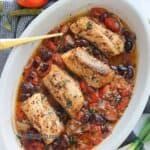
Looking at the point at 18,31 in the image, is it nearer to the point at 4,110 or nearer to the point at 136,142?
the point at 4,110

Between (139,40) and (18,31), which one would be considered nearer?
(139,40)

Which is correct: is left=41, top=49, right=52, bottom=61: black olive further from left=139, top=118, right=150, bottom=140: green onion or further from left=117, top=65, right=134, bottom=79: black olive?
left=139, top=118, right=150, bottom=140: green onion

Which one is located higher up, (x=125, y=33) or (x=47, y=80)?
(x=125, y=33)

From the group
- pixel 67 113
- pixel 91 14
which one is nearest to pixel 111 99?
pixel 67 113

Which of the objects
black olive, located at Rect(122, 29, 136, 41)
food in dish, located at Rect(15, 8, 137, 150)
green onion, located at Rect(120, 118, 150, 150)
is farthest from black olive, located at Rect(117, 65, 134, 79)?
green onion, located at Rect(120, 118, 150, 150)

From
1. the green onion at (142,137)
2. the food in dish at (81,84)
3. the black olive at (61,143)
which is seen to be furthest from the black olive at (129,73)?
the black olive at (61,143)

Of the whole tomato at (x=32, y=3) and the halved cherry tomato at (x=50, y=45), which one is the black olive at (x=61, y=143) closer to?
the halved cherry tomato at (x=50, y=45)

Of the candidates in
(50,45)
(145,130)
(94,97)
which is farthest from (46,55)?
(145,130)
